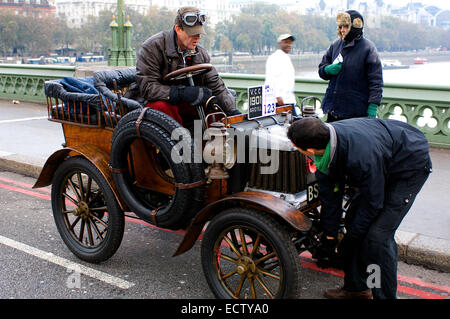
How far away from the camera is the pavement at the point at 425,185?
4.15 m

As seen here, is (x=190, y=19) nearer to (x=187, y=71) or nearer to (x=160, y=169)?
(x=187, y=71)

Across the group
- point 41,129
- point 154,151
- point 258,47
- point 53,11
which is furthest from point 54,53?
point 154,151

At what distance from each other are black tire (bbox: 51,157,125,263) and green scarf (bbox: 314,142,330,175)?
1.74 metres

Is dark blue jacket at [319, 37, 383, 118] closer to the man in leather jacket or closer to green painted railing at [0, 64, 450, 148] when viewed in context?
the man in leather jacket

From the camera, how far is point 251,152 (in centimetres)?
329

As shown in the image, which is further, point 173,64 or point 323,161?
point 173,64

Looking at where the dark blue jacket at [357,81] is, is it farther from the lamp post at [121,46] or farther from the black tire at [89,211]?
the lamp post at [121,46]

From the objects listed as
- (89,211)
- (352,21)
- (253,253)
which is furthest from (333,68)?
(89,211)

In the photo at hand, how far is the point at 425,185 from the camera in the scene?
6.07 meters

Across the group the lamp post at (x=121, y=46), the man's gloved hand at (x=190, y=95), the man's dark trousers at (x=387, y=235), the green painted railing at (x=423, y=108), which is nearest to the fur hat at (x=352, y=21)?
the man's gloved hand at (x=190, y=95)

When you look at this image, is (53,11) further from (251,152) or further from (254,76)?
(251,152)

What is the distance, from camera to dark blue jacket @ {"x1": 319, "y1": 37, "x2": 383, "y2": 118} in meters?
4.95

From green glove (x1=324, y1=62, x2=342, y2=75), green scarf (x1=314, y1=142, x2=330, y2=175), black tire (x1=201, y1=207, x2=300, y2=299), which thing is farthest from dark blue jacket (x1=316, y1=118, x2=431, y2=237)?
green glove (x1=324, y1=62, x2=342, y2=75)

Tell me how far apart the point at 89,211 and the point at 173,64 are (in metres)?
1.49
